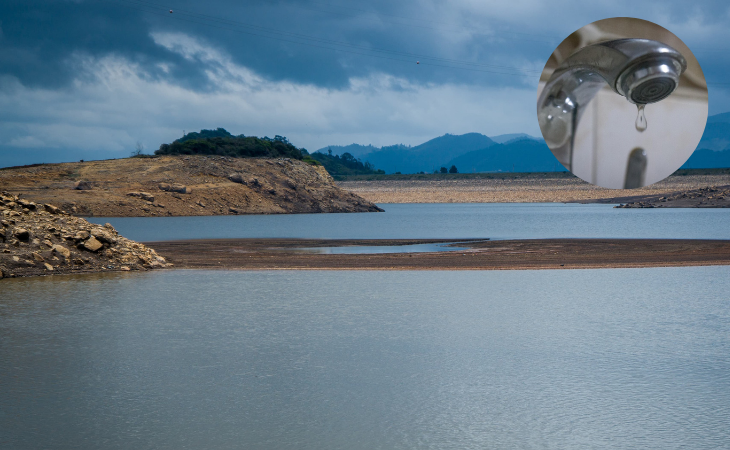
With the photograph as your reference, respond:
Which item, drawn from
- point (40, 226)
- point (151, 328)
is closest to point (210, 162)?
point (40, 226)

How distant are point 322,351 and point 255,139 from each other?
7504 centimetres

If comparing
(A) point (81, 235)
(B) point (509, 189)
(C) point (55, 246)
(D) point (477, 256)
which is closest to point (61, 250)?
(C) point (55, 246)

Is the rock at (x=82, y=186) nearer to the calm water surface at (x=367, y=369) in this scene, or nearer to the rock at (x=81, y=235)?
the rock at (x=81, y=235)

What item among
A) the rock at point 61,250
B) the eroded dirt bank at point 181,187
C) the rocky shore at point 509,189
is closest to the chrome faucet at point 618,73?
the rock at point 61,250

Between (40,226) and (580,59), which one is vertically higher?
(580,59)

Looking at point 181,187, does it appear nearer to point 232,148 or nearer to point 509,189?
point 232,148

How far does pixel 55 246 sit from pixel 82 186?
151 ft

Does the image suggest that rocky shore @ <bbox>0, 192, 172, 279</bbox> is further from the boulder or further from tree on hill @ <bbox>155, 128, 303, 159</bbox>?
tree on hill @ <bbox>155, 128, 303, 159</bbox>

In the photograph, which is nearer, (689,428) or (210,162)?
(689,428)

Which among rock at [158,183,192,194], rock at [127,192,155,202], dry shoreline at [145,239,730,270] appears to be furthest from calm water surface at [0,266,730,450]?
rock at [158,183,192,194]

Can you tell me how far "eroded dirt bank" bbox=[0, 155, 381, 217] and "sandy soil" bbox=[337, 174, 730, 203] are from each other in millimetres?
35324

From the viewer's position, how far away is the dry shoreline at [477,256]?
1780 centimetres

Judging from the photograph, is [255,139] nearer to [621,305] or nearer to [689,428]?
[621,305]

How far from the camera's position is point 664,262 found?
18.1 meters
